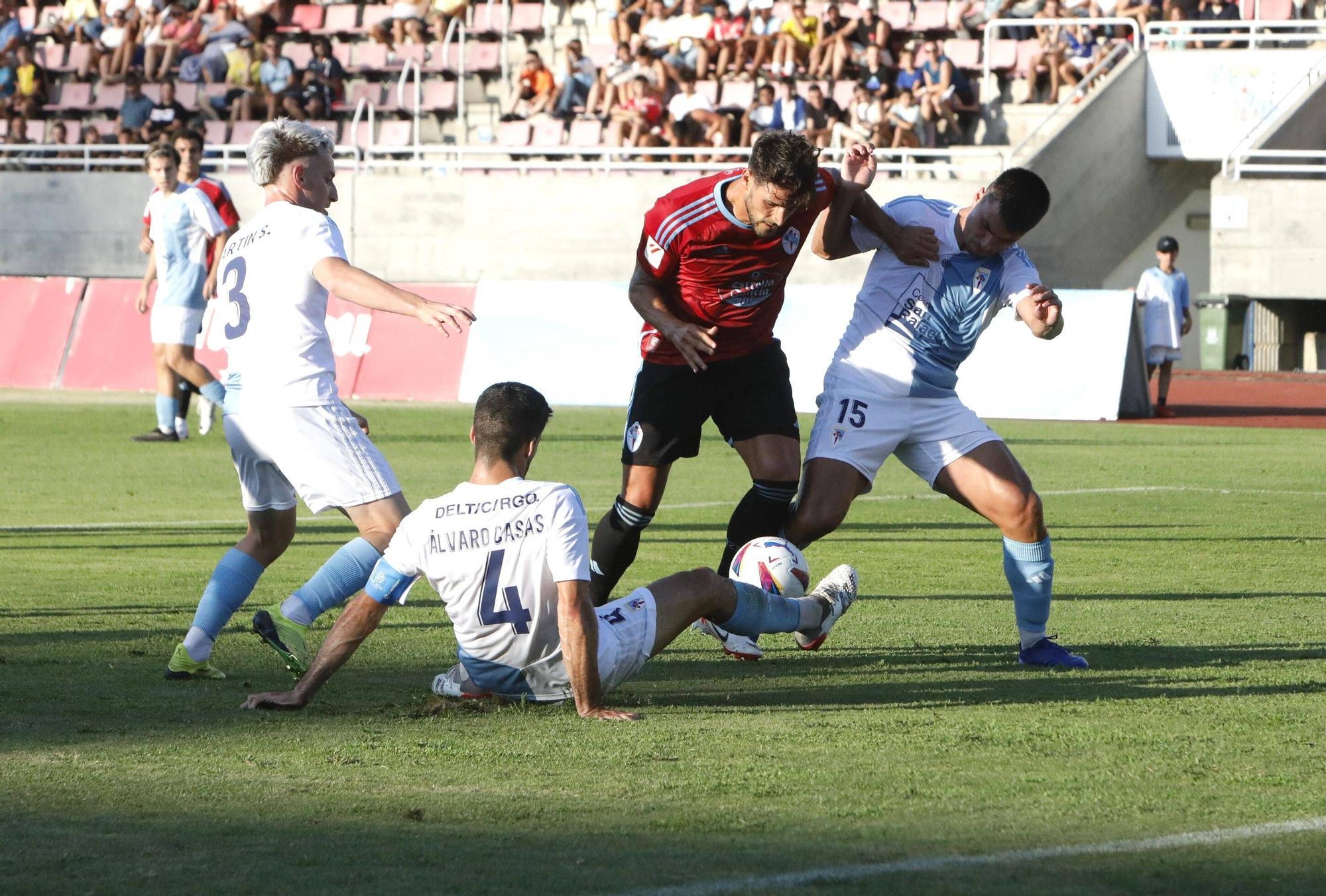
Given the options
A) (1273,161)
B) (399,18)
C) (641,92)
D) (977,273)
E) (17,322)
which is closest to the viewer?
(977,273)

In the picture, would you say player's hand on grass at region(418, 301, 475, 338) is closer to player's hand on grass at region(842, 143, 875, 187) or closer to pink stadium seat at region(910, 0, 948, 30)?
player's hand on grass at region(842, 143, 875, 187)

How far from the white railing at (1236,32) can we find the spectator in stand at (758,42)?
5803 mm

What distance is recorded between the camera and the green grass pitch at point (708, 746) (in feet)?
14.3

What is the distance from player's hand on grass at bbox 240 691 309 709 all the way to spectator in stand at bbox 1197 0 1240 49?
2485 centimetres

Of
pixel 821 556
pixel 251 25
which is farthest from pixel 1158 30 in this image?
pixel 821 556

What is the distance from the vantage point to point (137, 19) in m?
35.5

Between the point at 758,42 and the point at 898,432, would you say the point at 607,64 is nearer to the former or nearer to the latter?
the point at 758,42

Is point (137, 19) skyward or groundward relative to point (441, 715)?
skyward

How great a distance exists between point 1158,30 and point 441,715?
2548 cm

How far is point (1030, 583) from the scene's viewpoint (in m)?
7.36

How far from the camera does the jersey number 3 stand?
267 inches

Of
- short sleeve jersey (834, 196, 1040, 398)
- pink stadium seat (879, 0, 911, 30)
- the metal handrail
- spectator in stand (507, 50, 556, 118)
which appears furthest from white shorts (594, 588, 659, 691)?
spectator in stand (507, 50, 556, 118)

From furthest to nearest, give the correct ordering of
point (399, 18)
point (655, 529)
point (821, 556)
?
point (399, 18) → point (655, 529) → point (821, 556)

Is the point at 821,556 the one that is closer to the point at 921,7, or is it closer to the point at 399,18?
the point at 921,7
